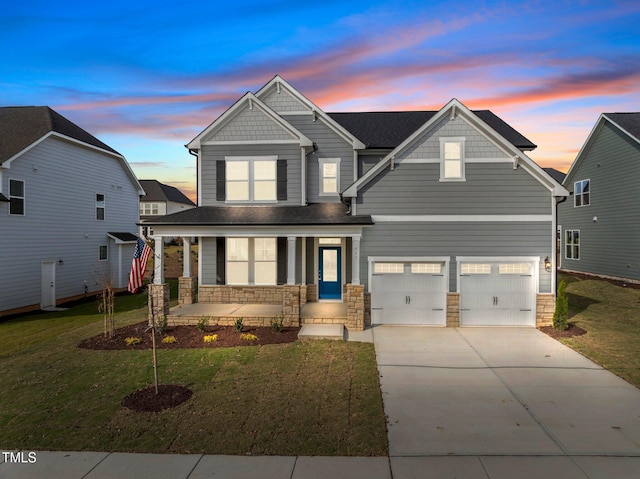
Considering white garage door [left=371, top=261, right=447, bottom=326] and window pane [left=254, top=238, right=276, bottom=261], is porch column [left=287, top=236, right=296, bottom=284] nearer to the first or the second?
window pane [left=254, top=238, right=276, bottom=261]

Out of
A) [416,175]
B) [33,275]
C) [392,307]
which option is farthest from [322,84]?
[33,275]

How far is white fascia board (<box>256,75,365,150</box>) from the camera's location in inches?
632

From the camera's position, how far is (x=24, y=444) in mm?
5922

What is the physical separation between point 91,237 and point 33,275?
4258 millimetres

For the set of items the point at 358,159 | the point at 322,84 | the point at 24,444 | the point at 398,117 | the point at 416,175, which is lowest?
the point at 24,444

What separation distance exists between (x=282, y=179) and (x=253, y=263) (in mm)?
3692

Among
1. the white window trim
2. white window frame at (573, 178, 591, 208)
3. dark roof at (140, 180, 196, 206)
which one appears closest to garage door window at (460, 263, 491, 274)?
the white window trim

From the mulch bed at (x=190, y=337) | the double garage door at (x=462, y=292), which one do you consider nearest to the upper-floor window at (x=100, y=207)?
the mulch bed at (x=190, y=337)

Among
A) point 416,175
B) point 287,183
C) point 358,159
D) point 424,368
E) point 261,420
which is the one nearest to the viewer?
point 261,420

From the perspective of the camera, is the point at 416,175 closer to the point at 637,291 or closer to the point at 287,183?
the point at 287,183

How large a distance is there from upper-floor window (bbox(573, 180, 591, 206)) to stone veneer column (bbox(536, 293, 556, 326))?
1672 centimetres

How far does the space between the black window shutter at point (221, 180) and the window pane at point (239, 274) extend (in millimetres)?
2898

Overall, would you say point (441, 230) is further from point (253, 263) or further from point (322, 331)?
point (253, 263)

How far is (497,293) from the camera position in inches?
527
